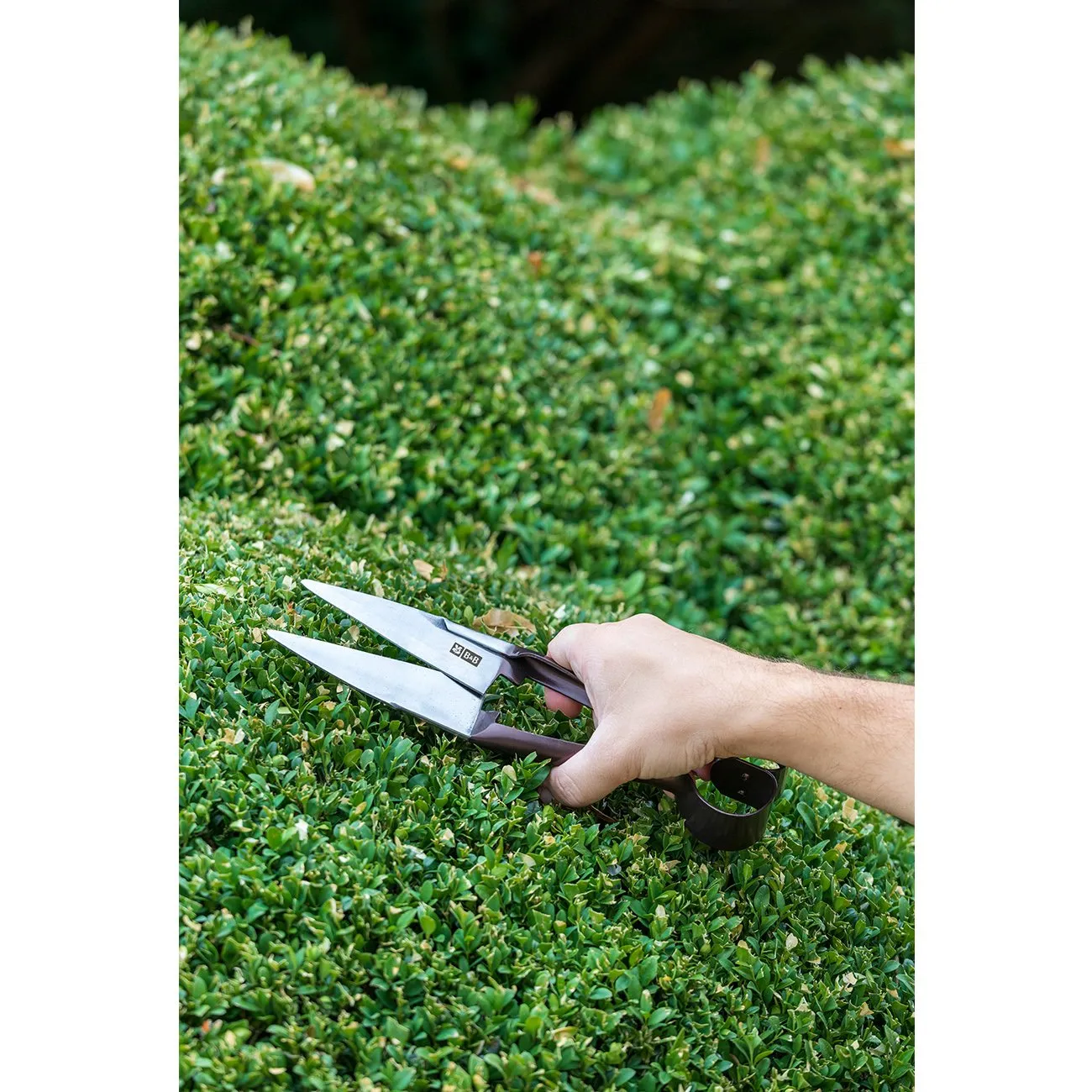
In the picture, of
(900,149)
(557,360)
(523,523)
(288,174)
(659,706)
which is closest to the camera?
(659,706)

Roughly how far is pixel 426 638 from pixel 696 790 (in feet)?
1.97

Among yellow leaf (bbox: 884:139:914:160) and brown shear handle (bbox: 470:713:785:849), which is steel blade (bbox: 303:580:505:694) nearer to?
brown shear handle (bbox: 470:713:785:849)

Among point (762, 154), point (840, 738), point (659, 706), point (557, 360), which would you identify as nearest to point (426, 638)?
point (659, 706)

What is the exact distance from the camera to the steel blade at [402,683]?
6.81ft

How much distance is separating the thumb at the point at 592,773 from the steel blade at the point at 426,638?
0.22 metres

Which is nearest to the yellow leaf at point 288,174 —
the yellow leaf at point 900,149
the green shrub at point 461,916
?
the green shrub at point 461,916

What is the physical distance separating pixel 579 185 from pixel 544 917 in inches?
175

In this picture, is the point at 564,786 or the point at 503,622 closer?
the point at 564,786

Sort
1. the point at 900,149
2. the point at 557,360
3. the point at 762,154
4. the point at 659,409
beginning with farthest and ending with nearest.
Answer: the point at 762,154 < the point at 900,149 < the point at 659,409 < the point at 557,360

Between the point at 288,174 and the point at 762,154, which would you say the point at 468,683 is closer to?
the point at 288,174

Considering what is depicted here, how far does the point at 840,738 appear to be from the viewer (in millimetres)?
2072

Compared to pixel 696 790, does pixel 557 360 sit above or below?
above

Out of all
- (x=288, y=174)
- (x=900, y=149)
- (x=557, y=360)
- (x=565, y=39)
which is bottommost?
(x=557, y=360)
